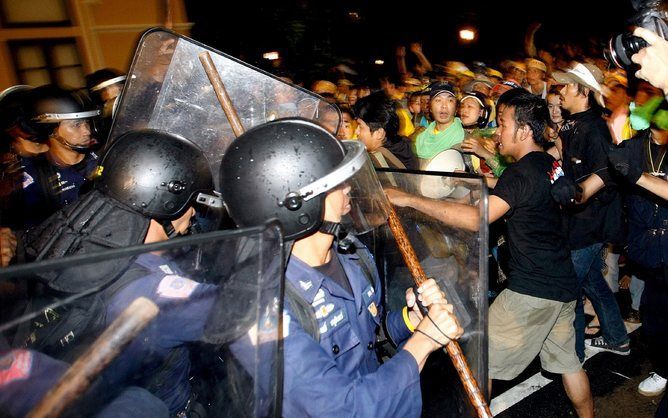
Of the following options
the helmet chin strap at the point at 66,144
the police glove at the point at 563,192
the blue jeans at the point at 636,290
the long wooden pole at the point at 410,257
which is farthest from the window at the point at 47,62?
the blue jeans at the point at 636,290

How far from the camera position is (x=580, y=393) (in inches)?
111

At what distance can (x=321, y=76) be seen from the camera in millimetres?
11273

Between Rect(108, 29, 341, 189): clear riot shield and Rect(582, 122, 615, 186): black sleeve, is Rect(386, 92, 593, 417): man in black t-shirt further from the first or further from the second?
Rect(108, 29, 341, 189): clear riot shield

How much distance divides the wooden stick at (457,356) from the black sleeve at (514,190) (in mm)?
1116

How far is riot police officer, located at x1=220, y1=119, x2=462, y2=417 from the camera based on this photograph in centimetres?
141

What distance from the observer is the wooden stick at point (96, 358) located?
34.9 inches

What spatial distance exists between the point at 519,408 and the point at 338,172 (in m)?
2.80

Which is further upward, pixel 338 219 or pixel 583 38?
pixel 338 219

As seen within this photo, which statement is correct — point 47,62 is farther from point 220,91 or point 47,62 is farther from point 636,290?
point 636,290

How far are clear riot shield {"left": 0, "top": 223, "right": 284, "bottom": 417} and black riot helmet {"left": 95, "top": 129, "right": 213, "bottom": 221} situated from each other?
0.81 metres

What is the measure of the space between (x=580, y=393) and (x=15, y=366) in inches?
124

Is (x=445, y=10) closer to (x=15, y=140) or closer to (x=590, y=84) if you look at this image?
(x=590, y=84)

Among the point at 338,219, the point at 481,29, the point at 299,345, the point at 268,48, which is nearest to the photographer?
the point at 299,345

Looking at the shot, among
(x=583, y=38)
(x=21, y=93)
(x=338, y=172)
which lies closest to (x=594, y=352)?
(x=338, y=172)
